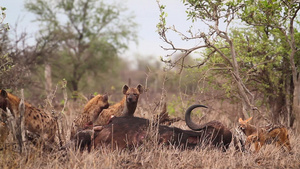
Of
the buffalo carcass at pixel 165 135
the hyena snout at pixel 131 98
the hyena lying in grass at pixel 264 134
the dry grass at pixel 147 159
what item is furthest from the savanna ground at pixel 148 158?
the hyena snout at pixel 131 98

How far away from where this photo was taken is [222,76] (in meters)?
8.99

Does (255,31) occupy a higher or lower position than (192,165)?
higher

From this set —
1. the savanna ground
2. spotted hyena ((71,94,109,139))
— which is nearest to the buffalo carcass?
the savanna ground

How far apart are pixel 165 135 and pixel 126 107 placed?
1.97 m

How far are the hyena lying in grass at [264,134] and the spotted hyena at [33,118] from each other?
3.23m

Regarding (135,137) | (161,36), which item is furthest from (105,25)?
(135,137)

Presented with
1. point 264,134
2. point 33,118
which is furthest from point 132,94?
point 264,134

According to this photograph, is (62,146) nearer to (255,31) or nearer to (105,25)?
(255,31)

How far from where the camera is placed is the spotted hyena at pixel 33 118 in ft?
16.4

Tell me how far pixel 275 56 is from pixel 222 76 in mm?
1392

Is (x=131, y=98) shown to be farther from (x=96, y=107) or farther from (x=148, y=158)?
(x=148, y=158)

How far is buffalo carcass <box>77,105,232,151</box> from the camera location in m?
5.29

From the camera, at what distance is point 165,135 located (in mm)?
5391

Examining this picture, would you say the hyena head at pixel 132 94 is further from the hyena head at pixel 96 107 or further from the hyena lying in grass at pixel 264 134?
the hyena lying in grass at pixel 264 134
